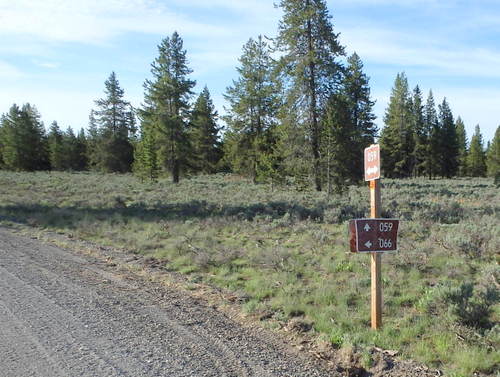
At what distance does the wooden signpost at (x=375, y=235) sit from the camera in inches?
207

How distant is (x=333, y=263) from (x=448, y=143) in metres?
57.0

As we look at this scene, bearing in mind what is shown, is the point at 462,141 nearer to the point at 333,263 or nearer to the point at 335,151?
the point at 335,151

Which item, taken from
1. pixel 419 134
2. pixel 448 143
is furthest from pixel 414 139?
pixel 448 143

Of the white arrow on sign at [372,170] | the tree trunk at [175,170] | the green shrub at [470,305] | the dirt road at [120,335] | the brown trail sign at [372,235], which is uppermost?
the tree trunk at [175,170]

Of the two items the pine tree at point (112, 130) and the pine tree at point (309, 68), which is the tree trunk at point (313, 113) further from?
the pine tree at point (112, 130)

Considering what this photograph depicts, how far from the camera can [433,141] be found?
54656 millimetres

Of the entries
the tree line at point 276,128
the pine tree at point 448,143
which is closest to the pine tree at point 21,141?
the tree line at point 276,128

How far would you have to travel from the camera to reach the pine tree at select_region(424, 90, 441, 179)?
2121 inches

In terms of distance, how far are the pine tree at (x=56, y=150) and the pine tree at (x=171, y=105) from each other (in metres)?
32.4

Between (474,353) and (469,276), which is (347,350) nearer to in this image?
(474,353)

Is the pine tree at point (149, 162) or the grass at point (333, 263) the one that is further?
the pine tree at point (149, 162)

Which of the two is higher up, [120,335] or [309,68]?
[309,68]

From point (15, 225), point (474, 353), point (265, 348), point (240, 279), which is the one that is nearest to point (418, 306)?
point (474, 353)

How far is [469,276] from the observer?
7445 millimetres
